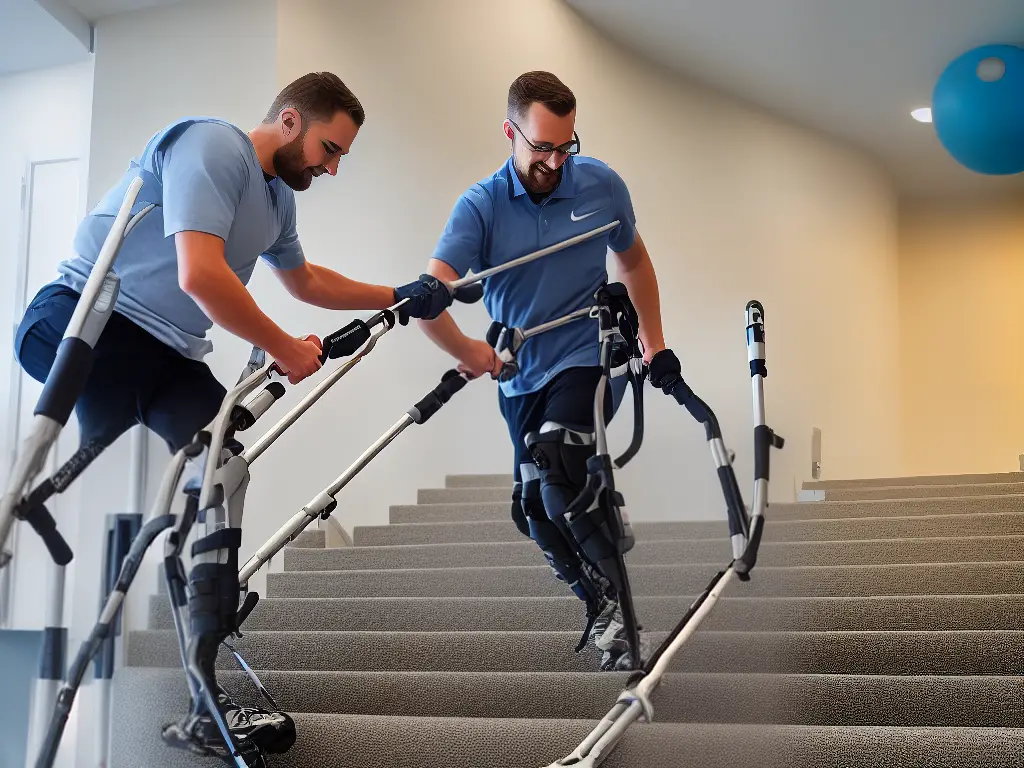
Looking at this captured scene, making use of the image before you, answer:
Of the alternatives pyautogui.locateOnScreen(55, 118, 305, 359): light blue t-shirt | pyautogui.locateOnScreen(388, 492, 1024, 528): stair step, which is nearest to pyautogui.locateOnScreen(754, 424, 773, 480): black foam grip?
pyautogui.locateOnScreen(388, 492, 1024, 528): stair step

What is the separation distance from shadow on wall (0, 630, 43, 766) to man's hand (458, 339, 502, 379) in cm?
88

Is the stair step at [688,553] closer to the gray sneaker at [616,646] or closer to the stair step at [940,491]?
the gray sneaker at [616,646]

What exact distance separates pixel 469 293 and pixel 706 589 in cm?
67

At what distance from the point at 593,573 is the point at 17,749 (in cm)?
81

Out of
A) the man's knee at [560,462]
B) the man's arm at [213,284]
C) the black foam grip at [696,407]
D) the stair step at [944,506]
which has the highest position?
the man's arm at [213,284]

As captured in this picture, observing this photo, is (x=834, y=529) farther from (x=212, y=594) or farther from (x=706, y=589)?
(x=212, y=594)

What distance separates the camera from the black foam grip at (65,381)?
130 cm

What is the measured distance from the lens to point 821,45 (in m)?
5.48

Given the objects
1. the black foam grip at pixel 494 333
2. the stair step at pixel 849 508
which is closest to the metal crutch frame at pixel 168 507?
the black foam grip at pixel 494 333

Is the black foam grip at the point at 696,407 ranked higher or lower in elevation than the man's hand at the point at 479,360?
lower

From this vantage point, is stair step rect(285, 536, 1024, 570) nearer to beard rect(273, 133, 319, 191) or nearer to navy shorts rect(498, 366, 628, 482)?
navy shorts rect(498, 366, 628, 482)

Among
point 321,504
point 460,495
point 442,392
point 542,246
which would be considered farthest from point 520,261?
point 460,495

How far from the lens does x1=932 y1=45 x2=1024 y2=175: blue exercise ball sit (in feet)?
16.1

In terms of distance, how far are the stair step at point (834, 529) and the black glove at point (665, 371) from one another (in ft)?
0.93
